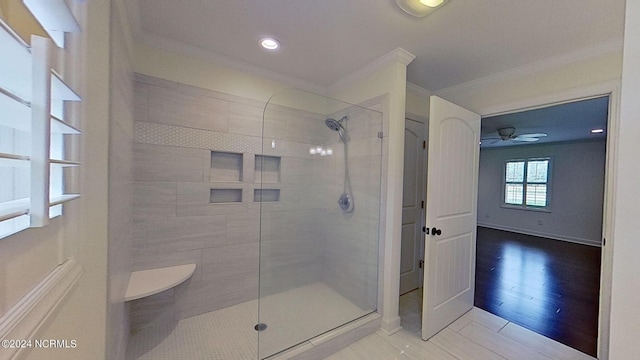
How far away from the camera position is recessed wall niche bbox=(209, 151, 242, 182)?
2186mm

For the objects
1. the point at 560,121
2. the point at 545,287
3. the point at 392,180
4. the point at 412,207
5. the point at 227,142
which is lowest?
the point at 545,287

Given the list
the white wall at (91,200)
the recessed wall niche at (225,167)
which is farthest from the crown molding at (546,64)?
the white wall at (91,200)

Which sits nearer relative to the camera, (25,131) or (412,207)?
(25,131)

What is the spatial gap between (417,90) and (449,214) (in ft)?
5.11

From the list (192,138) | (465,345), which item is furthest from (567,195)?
(192,138)

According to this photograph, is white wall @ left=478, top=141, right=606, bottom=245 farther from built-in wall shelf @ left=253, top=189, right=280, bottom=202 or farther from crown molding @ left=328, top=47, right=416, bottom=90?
built-in wall shelf @ left=253, top=189, right=280, bottom=202

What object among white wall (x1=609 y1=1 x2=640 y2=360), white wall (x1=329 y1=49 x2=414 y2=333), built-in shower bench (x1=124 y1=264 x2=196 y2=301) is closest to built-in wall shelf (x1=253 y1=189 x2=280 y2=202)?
built-in shower bench (x1=124 y1=264 x2=196 y2=301)

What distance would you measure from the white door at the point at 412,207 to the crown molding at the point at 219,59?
4.40 ft

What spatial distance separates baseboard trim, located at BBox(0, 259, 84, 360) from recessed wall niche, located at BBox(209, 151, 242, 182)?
5.15 feet

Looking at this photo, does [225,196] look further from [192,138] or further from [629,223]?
[629,223]

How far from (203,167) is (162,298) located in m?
1.20

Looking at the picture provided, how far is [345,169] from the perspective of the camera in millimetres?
2477

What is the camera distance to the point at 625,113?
A: 1.60 feet

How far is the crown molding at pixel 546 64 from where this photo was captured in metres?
1.71
